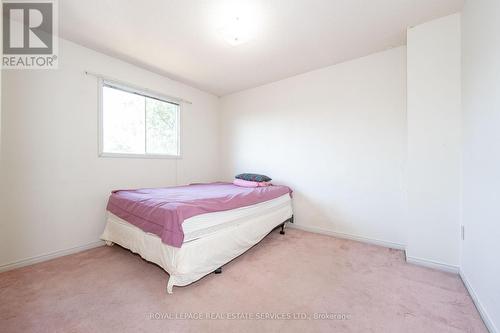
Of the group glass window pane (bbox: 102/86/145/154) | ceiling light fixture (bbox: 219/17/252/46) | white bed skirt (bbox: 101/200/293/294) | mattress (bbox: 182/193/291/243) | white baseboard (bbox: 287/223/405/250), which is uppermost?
ceiling light fixture (bbox: 219/17/252/46)

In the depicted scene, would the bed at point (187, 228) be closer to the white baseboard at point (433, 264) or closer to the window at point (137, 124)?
the window at point (137, 124)

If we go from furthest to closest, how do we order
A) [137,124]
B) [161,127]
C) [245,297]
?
[161,127] → [137,124] → [245,297]

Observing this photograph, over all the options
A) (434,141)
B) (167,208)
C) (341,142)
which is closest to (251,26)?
(341,142)

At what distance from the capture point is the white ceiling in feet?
6.29

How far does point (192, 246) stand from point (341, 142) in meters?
2.46

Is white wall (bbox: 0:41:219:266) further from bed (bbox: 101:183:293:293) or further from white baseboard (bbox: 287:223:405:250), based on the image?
white baseboard (bbox: 287:223:405:250)

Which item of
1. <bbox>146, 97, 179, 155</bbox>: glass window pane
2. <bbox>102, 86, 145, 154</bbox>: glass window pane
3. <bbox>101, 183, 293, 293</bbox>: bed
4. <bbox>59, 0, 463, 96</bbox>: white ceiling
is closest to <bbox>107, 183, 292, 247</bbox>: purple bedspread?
<bbox>101, 183, 293, 293</bbox>: bed

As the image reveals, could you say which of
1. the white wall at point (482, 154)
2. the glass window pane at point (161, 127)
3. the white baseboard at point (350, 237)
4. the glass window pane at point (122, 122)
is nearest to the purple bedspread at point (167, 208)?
the glass window pane at point (122, 122)

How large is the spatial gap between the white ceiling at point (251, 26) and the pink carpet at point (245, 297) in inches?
99.8

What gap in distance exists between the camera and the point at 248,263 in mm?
2178

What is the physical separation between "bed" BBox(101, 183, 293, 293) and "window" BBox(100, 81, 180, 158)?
0.80m

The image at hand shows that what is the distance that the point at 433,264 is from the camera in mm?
2078

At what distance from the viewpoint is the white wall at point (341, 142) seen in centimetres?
262

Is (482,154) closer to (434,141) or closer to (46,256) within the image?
(434,141)
